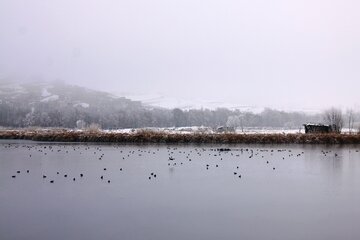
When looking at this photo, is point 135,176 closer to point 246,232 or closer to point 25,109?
point 246,232

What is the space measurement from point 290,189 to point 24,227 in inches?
391

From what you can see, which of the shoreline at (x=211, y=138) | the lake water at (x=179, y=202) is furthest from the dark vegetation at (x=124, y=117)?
the lake water at (x=179, y=202)

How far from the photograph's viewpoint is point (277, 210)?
1380 cm

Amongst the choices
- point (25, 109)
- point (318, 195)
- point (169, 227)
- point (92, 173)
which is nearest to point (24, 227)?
point (169, 227)

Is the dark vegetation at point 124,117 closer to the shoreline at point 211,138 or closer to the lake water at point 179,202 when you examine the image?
the shoreline at point 211,138

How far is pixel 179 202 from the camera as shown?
14945mm

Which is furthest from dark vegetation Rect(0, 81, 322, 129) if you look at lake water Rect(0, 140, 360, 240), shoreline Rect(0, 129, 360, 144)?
lake water Rect(0, 140, 360, 240)

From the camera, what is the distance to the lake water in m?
11.3

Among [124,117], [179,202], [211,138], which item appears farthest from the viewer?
[124,117]

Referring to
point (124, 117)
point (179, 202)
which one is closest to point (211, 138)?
point (179, 202)

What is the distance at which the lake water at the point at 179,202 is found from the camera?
37.2 feet

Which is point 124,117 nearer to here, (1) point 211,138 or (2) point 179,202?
(1) point 211,138

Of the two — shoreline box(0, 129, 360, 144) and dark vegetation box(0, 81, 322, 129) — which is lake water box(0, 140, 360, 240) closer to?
shoreline box(0, 129, 360, 144)

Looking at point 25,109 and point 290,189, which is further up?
point 25,109
